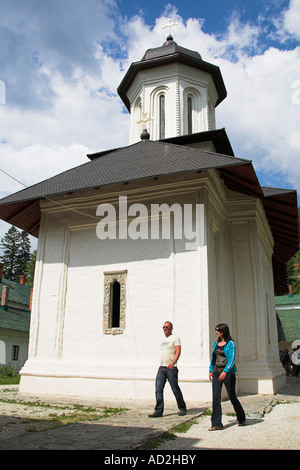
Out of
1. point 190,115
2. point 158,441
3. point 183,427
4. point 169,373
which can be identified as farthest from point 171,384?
point 190,115

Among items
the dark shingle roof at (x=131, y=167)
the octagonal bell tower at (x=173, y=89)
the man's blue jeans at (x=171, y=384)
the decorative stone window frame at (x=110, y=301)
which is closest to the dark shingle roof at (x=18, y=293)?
the octagonal bell tower at (x=173, y=89)

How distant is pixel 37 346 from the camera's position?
970 centimetres

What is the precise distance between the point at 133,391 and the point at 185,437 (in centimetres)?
390

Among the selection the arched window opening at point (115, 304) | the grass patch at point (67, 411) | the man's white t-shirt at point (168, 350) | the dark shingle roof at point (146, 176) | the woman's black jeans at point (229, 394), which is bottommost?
the grass patch at point (67, 411)

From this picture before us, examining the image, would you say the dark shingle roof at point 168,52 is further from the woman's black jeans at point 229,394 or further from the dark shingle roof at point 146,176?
the woman's black jeans at point 229,394

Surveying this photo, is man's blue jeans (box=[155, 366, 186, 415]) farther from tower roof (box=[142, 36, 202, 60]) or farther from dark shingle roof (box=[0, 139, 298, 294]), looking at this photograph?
tower roof (box=[142, 36, 202, 60])

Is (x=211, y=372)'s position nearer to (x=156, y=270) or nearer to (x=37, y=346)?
(x=156, y=270)

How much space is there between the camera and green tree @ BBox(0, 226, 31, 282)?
61.9 meters

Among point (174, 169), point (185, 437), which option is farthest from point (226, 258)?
point (185, 437)

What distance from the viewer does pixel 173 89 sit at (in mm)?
14766

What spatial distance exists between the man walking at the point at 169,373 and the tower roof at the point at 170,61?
11323mm

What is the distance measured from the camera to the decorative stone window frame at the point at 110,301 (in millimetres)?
9133

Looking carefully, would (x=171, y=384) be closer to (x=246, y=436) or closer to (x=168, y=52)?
(x=246, y=436)

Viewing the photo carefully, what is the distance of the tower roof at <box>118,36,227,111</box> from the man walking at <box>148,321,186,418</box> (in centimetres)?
1132
